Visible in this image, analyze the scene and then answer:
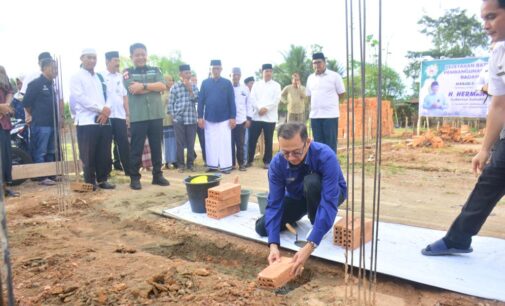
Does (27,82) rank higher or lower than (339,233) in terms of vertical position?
higher

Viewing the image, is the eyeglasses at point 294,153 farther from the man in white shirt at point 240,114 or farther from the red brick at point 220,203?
the man in white shirt at point 240,114

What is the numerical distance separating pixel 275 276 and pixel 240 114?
15.6 feet

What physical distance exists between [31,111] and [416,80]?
20641 mm

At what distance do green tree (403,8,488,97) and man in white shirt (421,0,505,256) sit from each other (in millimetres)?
19902

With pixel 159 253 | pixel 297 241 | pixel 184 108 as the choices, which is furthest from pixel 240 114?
pixel 297 241

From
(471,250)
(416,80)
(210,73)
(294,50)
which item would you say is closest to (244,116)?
(210,73)

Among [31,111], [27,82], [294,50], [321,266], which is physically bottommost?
[321,266]

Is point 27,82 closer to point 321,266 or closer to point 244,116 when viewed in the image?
point 244,116

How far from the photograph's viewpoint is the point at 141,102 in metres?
5.20

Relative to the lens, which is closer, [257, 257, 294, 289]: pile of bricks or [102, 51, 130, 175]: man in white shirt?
[257, 257, 294, 289]: pile of bricks

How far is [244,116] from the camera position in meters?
6.89

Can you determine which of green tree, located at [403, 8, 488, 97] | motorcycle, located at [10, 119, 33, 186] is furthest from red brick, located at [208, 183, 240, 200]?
green tree, located at [403, 8, 488, 97]

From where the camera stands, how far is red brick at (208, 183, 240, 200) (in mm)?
3764

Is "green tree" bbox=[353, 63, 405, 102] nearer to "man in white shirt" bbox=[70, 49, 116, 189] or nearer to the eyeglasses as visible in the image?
"man in white shirt" bbox=[70, 49, 116, 189]
